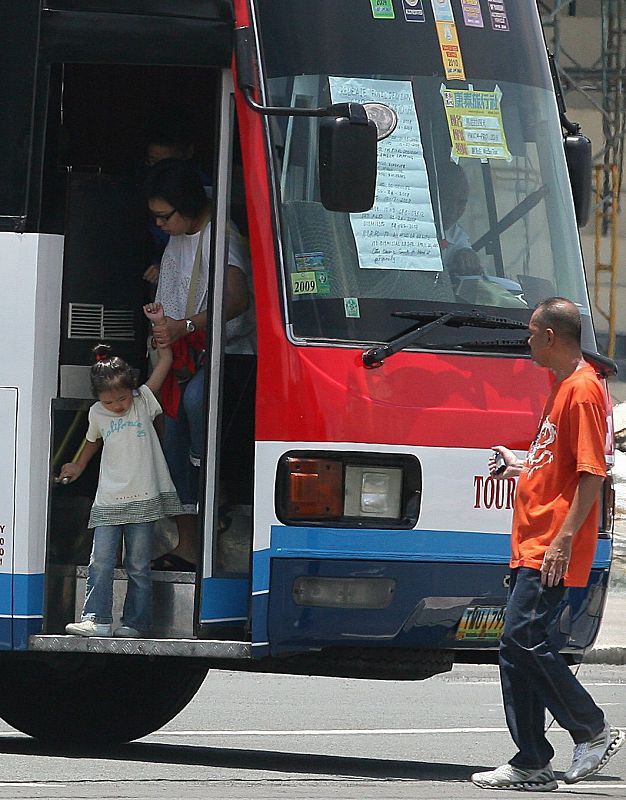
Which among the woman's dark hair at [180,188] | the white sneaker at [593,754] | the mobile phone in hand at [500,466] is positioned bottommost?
the white sneaker at [593,754]

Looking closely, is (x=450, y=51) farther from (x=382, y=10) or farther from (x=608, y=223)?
(x=608, y=223)

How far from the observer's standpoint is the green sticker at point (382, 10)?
24.2ft

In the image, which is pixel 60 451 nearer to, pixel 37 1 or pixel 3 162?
pixel 3 162

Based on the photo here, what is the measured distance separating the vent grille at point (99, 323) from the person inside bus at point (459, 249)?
1462 millimetres

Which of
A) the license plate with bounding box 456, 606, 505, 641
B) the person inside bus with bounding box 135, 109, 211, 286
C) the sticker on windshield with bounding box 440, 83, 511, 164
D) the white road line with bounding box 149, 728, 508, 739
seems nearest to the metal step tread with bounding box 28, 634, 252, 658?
the license plate with bounding box 456, 606, 505, 641

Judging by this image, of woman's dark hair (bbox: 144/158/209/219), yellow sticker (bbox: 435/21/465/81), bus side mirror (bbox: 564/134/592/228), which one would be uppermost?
yellow sticker (bbox: 435/21/465/81)

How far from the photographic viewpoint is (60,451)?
7.57 meters

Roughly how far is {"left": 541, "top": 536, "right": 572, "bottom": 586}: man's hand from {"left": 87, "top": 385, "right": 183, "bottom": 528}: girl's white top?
1.57 meters

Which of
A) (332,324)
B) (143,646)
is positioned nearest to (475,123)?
(332,324)

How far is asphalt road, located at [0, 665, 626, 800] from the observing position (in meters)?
7.17

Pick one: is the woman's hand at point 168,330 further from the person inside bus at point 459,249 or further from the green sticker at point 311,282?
the person inside bus at point 459,249

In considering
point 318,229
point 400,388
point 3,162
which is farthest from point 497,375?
point 3,162

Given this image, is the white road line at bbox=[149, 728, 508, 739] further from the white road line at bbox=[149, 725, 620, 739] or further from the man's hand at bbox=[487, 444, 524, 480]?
the man's hand at bbox=[487, 444, 524, 480]

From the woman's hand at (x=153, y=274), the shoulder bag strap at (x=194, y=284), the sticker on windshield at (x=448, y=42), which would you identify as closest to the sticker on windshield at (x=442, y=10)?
the sticker on windshield at (x=448, y=42)
